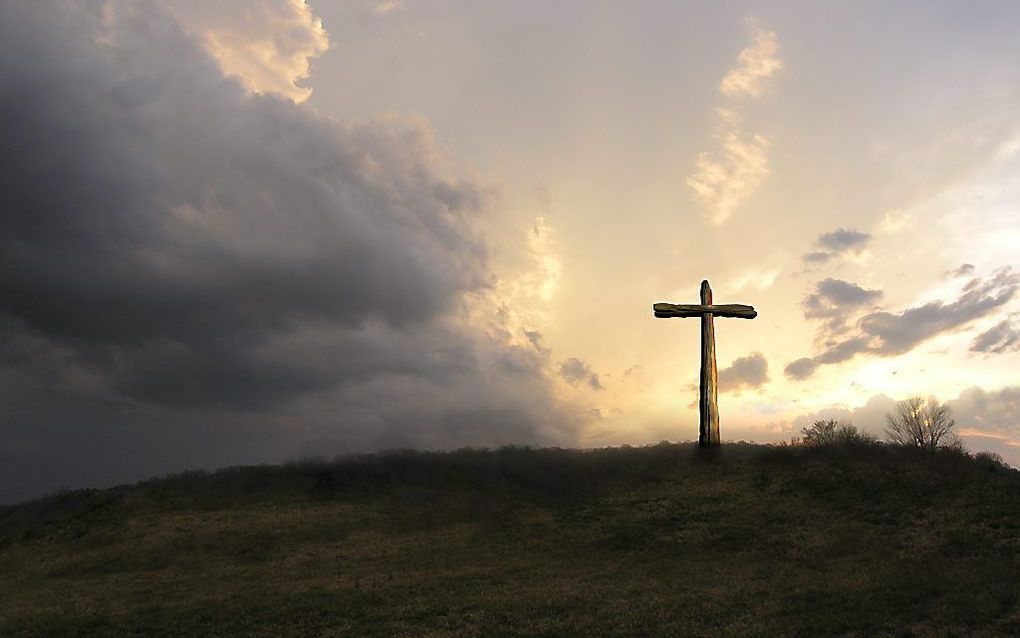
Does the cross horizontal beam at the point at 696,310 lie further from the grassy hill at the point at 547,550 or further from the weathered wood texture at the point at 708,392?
the grassy hill at the point at 547,550

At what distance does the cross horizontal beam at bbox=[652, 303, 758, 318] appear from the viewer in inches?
1529

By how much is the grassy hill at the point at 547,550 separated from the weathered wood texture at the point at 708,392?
1.58 metres

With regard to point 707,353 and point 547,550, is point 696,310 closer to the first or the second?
point 707,353

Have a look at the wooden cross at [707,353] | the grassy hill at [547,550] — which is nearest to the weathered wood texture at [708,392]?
the wooden cross at [707,353]

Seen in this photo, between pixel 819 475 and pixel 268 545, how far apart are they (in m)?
26.6

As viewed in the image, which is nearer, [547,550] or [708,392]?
[547,550]

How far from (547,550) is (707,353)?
54.7ft

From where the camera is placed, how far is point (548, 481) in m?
42.4

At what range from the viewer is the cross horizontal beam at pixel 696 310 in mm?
38844

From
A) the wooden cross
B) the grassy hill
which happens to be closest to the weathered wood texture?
the wooden cross

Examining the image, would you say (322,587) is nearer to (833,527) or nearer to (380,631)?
(380,631)

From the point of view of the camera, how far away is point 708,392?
3847 centimetres

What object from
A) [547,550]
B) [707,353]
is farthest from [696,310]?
[547,550]

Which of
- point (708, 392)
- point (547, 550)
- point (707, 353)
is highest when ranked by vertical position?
point (707, 353)
